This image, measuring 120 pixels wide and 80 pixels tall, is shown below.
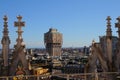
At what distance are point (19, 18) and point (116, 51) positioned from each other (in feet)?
17.1

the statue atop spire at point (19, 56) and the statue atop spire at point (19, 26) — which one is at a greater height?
the statue atop spire at point (19, 26)

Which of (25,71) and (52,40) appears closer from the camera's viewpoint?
(25,71)

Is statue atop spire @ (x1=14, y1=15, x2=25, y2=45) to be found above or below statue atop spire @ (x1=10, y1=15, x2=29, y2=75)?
above

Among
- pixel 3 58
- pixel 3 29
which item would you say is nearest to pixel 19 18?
pixel 3 29

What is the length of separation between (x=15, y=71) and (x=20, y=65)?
1.28ft

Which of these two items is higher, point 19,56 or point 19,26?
point 19,26

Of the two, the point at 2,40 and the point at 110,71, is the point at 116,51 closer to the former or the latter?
the point at 110,71

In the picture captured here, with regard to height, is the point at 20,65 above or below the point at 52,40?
below

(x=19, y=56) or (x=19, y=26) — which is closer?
(x=19, y=56)

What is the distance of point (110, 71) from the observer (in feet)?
54.5

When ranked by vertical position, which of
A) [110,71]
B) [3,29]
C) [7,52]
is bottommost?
[110,71]

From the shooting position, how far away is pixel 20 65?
655 inches

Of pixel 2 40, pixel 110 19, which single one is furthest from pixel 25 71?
pixel 110 19

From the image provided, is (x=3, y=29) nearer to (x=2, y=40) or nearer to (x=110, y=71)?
(x=2, y=40)
